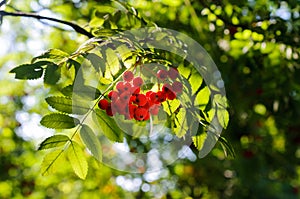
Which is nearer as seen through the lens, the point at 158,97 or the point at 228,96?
the point at 158,97

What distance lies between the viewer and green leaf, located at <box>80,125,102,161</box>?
1.15 meters

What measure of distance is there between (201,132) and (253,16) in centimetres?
115

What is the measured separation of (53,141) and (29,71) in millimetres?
182

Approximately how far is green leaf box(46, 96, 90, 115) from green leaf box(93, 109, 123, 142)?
1.3 inches

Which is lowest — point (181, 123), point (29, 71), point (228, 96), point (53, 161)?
point (228, 96)

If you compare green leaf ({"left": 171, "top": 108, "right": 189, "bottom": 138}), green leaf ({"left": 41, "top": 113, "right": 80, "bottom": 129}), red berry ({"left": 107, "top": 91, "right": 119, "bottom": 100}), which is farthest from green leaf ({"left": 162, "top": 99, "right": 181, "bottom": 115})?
green leaf ({"left": 41, "top": 113, "right": 80, "bottom": 129})

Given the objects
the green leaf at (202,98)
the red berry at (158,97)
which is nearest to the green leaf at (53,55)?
the red berry at (158,97)

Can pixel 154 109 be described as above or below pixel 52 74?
below

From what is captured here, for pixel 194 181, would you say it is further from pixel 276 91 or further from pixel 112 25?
pixel 112 25

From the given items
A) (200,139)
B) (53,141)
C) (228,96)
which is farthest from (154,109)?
(228,96)

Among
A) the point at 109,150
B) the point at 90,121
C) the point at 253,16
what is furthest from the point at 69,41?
the point at 90,121

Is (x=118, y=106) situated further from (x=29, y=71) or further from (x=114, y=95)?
(x=29, y=71)

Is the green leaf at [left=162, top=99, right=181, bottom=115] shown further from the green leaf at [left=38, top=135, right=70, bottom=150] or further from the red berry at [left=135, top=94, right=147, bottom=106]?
the green leaf at [left=38, top=135, right=70, bottom=150]

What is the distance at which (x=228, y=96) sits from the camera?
246cm
